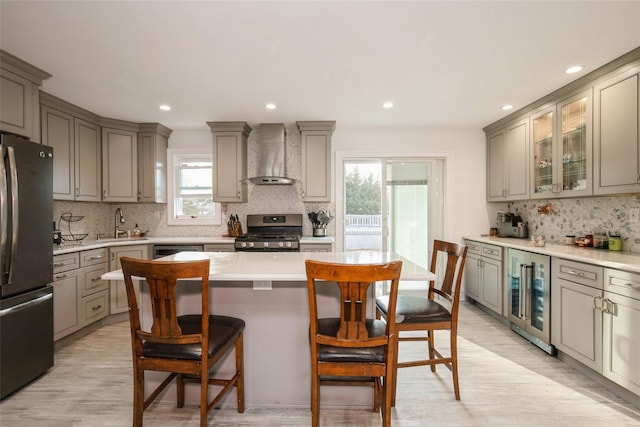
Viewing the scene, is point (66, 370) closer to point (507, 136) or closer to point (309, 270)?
point (309, 270)

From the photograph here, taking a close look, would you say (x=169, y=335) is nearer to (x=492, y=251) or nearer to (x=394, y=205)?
(x=492, y=251)

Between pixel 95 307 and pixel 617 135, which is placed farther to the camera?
pixel 95 307

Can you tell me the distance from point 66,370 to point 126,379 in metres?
0.60

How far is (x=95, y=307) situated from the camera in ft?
10.4

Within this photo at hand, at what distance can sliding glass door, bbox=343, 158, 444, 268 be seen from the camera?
4.29 metres

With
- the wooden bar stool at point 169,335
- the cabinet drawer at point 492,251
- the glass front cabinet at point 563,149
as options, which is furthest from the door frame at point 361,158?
the wooden bar stool at point 169,335

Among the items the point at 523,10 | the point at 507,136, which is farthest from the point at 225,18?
the point at 507,136

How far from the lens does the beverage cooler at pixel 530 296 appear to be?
2629mm

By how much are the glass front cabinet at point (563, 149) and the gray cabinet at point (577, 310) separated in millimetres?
790

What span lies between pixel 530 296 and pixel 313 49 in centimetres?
300

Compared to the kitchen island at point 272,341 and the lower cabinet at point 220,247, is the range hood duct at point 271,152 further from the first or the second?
the kitchen island at point 272,341

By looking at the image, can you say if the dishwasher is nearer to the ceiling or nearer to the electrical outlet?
the ceiling

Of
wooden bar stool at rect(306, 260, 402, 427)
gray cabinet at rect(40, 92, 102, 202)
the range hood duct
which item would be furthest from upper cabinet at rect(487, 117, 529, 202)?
gray cabinet at rect(40, 92, 102, 202)

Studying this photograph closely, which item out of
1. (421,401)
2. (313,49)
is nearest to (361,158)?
(313,49)
